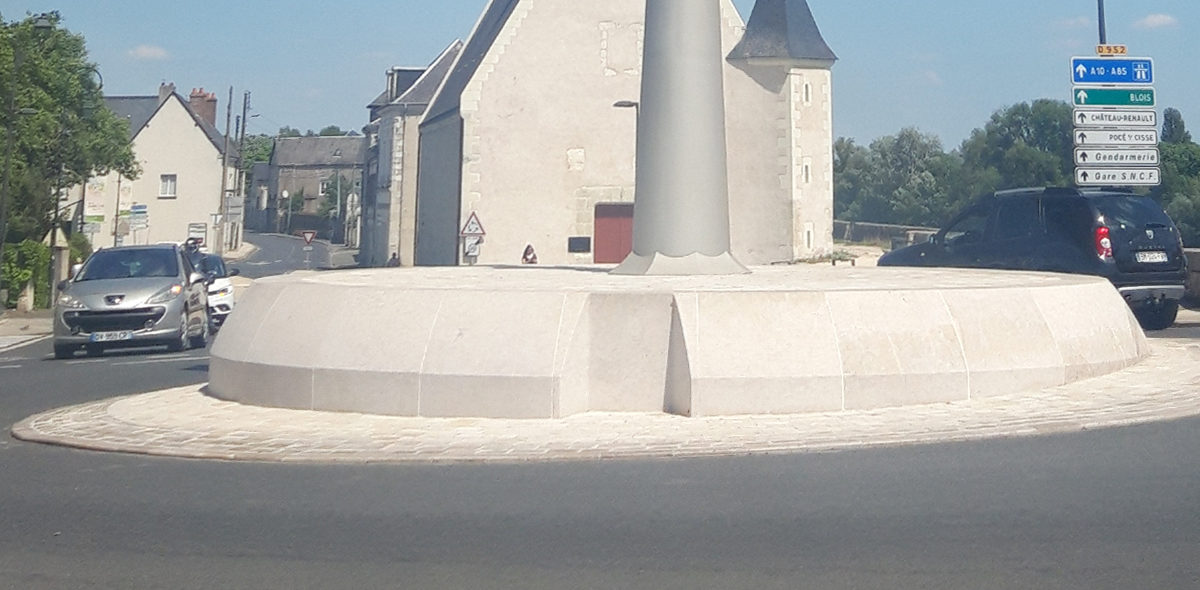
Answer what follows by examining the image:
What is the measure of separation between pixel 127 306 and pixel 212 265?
9.09 meters

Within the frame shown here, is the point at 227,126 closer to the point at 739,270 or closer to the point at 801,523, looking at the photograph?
the point at 739,270

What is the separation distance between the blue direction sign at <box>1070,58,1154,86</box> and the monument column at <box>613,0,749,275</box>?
527 inches

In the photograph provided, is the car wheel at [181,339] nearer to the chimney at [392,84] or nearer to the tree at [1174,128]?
the chimney at [392,84]

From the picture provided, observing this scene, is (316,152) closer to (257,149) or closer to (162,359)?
(257,149)

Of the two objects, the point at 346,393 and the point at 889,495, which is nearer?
the point at 889,495

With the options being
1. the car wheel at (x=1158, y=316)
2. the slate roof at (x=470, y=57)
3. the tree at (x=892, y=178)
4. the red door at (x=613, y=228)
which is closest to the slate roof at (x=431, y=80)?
the slate roof at (x=470, y=57)

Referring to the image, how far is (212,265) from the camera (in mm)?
28781

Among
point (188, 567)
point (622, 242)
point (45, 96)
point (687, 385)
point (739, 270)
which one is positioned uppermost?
point (45, 96)

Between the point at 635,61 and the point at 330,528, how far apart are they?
42.4 meters

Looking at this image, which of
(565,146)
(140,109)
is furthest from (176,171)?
(565,146)

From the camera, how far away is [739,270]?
49.4ft

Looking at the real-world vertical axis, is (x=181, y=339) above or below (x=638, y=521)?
above

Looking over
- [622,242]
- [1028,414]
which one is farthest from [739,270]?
[622,242]

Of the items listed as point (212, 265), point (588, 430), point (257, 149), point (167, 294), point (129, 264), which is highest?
point (257, 149)
